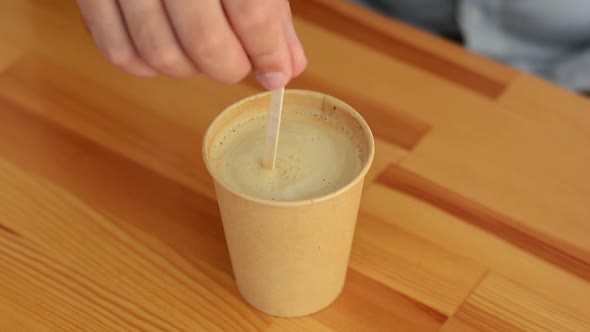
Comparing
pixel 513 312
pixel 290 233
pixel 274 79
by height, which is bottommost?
pixel 513 312

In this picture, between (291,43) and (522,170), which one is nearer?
(291,43)

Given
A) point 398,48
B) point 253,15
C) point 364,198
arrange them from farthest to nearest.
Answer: point 398,48, point 364,198, point 253,15

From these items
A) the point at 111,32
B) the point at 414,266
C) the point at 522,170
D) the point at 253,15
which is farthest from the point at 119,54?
the point at 522,170

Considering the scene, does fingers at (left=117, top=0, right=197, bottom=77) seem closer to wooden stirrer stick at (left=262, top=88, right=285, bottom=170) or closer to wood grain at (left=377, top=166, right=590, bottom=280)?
wooden stirrer stick at (left=262, top=88, right=285, bottom=170)

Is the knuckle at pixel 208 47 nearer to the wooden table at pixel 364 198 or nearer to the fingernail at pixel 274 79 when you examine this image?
the fingernail at pixel 274 79

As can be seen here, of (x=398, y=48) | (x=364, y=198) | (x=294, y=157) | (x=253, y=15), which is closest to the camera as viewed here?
(x=253, y=15)

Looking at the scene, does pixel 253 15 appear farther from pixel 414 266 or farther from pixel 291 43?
pixel 414 266
